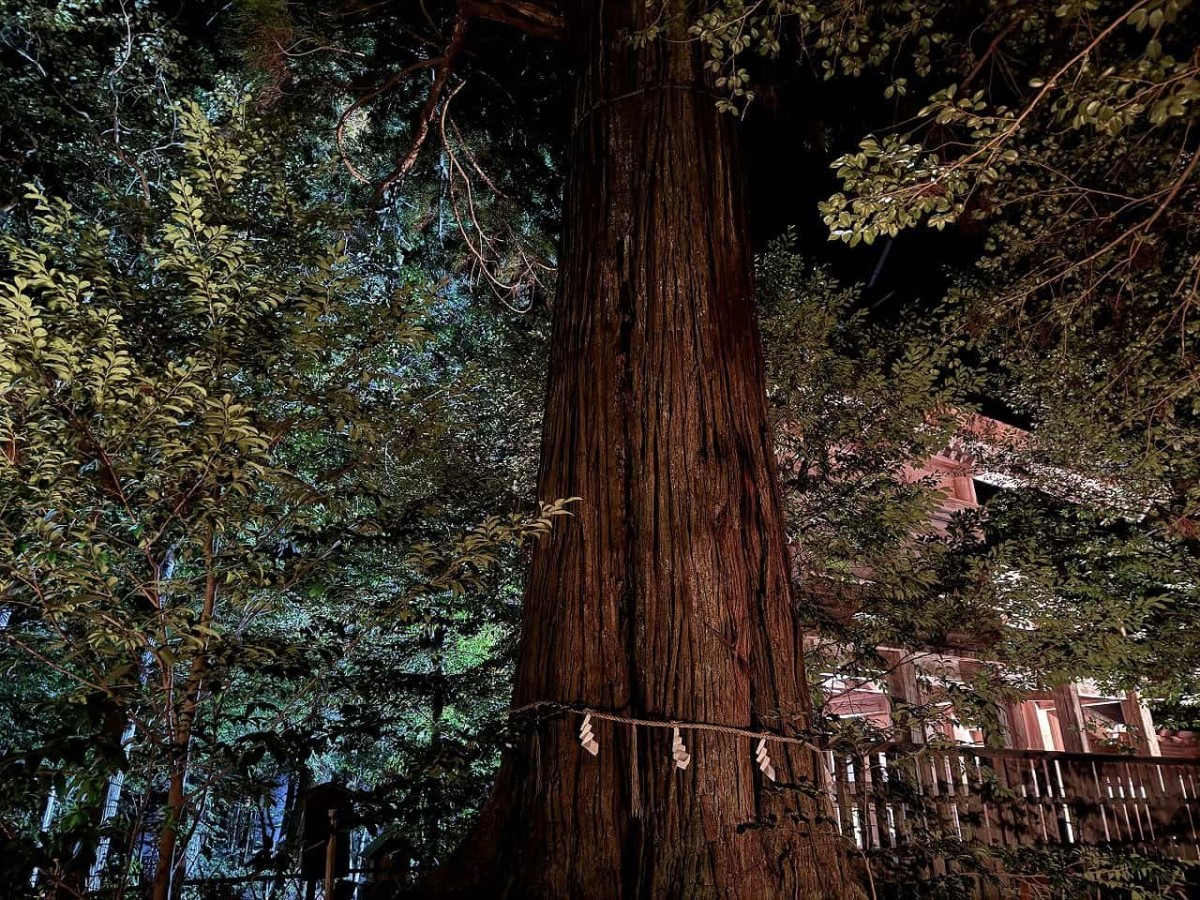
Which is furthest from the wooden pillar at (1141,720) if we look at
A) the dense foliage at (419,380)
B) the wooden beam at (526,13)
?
the wooden beam at (526,13)

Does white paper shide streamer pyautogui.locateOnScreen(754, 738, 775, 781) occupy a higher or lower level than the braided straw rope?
lower

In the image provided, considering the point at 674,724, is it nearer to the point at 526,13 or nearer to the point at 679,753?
the point at 679,753

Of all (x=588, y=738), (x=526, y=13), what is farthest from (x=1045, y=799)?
(x=526, y=13)

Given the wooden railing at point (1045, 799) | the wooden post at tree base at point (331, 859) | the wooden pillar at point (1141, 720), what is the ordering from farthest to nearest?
the wooden pillar at point (1141, 720)
the wooden railing at point (1045, 799)
the wooden post at tree base at point (331, 859)

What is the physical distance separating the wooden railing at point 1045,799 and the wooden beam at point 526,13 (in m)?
4.13

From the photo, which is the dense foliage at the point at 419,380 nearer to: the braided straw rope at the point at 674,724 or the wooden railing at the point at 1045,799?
the braided straw rope at the point at 674,724

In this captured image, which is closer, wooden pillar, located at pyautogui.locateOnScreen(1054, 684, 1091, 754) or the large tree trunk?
the large tree trunk

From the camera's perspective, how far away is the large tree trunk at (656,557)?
2.26m

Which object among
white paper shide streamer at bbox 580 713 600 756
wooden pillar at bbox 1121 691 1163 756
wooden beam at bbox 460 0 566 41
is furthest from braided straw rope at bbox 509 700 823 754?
wooden pillar at bbox 1121 691 1163 756

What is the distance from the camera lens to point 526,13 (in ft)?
13.3

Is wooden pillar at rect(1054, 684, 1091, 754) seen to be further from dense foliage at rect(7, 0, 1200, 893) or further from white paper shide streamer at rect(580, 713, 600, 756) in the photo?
white paper shide streamer at rect(580, 713, 600, 756)

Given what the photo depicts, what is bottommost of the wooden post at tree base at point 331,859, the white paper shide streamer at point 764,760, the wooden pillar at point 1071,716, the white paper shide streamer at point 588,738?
the wooden post at tree base at point 331,859

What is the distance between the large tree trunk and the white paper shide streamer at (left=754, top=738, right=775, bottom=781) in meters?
0.04

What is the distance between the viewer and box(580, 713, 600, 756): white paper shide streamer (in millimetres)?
2287
